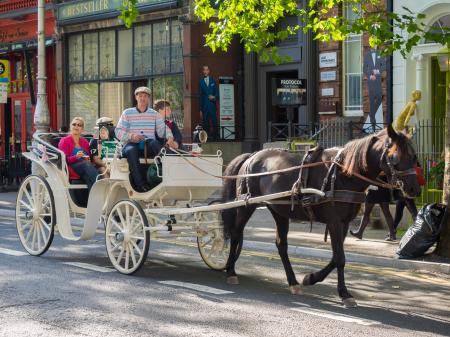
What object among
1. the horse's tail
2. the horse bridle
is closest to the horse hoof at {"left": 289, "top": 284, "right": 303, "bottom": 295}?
the horse's tail

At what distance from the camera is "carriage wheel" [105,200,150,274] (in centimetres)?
960

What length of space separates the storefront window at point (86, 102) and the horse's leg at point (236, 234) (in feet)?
54.9

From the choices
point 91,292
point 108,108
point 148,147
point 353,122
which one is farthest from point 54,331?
point 108,108

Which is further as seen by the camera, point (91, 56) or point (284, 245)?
point (91, 56)

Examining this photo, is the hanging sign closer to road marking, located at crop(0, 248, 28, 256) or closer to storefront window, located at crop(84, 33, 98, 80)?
storefront window, located at crop(84, 33, 98, 80)

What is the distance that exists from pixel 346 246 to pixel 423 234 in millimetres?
1790

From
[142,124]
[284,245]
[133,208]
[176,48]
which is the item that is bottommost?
[284,245]

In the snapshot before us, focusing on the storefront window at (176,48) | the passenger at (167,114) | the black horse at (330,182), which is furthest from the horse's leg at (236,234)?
the storefront window at (176,48)

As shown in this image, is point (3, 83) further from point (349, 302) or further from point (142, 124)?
point (349, 302)

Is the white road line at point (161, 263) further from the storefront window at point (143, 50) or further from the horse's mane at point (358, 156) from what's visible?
the storefront window at point (143, 50)

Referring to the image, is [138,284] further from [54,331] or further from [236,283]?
[54,331]

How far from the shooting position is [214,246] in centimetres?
1039

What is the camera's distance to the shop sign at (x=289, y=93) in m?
18.6

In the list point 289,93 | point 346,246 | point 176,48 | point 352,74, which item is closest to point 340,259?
point 346,246
